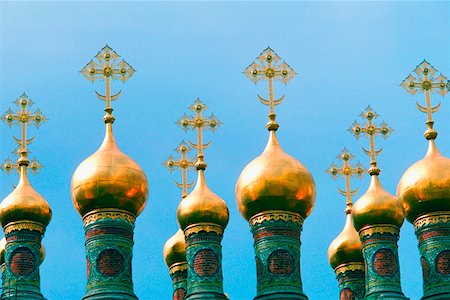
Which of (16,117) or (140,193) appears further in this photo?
(16,117)

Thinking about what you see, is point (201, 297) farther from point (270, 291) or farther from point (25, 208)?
point (25, 208)

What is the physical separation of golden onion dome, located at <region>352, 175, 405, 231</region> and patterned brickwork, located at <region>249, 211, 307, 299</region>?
5.15 feet

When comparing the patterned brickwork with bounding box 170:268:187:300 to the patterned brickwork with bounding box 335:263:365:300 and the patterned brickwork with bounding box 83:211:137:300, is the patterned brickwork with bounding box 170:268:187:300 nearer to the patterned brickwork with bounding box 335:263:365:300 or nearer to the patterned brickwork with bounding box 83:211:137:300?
the patterned brickwork with bounding box 335:263:365:300

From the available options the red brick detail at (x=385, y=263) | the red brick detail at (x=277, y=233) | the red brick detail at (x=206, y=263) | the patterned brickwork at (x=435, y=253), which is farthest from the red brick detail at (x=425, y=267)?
the red brick detail at (x=206, y=263)

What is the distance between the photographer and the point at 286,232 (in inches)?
1326

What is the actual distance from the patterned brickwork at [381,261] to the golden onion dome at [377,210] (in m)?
0.12

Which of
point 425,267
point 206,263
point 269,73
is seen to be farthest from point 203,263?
point 425,267

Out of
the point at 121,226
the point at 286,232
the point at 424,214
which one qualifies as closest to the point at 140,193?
the point at 121,226

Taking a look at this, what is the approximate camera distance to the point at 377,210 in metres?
34.8

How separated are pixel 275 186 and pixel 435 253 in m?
3.38

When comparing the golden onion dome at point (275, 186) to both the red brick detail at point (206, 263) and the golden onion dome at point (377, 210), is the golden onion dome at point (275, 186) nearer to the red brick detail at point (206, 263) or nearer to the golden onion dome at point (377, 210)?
the red brick detail at point (206, 263)

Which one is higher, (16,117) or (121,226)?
(16,117)

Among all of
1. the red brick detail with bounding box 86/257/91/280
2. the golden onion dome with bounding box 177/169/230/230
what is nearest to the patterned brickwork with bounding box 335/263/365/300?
the golden onion dome with bounding box 177/169/230/230

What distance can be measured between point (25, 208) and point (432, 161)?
26.2 ft
